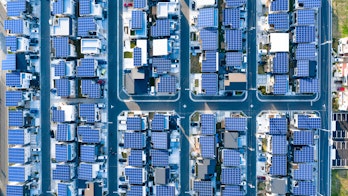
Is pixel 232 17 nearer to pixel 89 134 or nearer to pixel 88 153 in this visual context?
pixel 89 134

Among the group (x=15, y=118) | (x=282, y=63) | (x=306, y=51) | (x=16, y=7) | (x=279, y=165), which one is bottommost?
(x=279, y=165)

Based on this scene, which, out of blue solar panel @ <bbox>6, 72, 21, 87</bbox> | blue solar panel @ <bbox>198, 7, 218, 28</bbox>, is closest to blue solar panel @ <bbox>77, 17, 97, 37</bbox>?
blue solar panel @ <bbox>6, 72, 21, 87</bbox>

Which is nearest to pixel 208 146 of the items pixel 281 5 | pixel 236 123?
pixel 236 123

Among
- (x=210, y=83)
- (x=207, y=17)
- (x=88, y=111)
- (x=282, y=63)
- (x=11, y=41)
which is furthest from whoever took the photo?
(x=11, y=41)

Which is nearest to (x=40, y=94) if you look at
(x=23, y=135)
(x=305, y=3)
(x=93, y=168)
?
(x=23, y=135)

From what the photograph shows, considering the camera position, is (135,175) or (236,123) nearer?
(236,123)

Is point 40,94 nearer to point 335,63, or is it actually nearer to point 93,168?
point 93,168

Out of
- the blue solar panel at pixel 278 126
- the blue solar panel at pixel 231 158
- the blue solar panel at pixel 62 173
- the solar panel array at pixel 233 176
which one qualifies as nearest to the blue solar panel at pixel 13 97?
the blue solar panel at pixel 62 173
